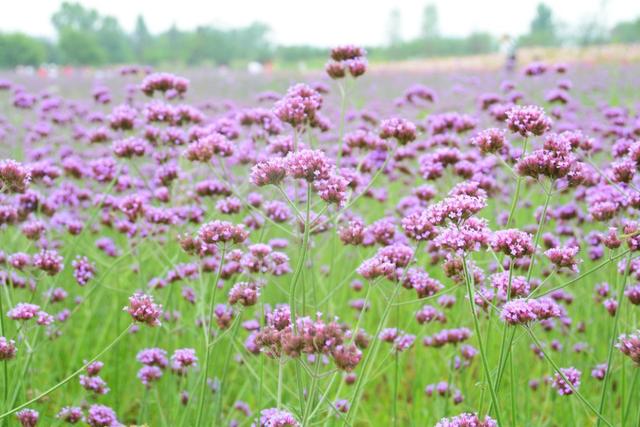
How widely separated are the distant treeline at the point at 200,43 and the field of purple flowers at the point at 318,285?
4390 cm

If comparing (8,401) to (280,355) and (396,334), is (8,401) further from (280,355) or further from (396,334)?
(396,334)

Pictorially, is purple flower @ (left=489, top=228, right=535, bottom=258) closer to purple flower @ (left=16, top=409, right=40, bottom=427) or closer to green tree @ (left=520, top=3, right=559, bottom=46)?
purple flower @ (left=16, top=409, right=40, bottom=427)

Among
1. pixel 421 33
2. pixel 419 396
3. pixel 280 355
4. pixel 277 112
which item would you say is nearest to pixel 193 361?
pixel 280 355

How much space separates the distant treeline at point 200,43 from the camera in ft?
198

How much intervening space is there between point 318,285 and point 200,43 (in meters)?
59.4

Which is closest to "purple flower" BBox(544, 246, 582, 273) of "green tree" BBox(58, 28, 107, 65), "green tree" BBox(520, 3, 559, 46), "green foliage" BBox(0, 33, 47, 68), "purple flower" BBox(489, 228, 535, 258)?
"purple flower" BBox(489, 228, 535, 258)

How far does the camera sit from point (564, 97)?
4.57 m

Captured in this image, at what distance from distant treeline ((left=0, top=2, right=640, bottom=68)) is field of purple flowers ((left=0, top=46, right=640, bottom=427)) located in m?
43.9

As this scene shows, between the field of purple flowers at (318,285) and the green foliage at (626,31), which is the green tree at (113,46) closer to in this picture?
the green foliage at (626,31)

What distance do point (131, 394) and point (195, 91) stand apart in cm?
1035

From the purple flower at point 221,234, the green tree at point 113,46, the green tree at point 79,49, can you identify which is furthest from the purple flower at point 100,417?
the green tree at point 113,46

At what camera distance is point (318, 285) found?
4570 millimetres

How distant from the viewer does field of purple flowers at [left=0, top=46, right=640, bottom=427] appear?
2146mm

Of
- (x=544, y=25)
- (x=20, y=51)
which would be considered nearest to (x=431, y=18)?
(x=544, y=25)
